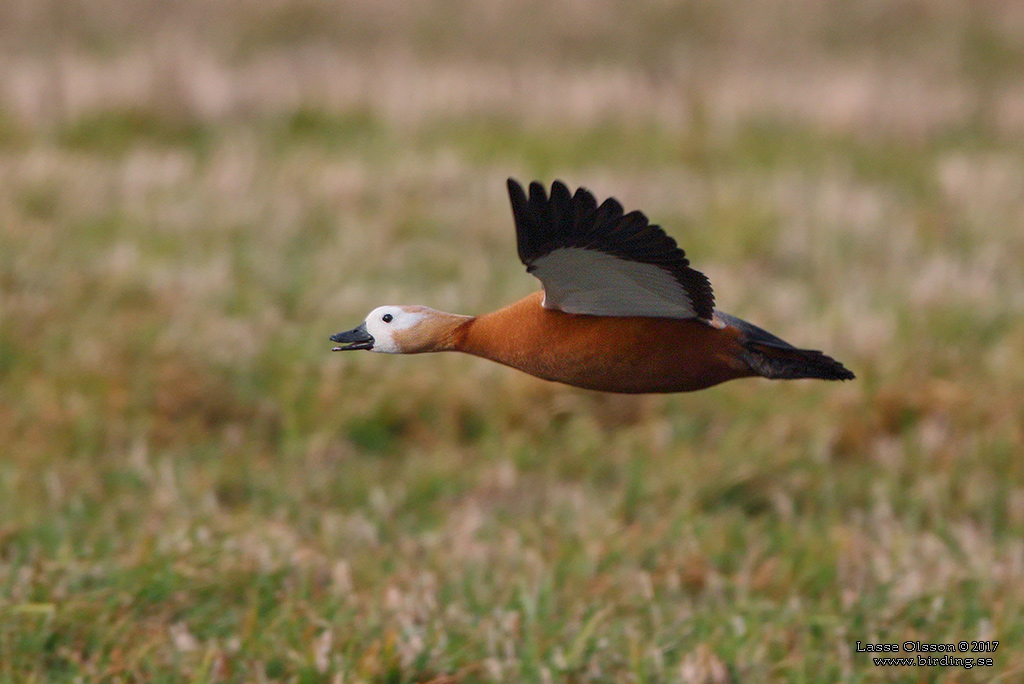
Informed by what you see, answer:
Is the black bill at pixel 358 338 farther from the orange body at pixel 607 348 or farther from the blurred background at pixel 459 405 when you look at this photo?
the blurred background at pixel 459 405

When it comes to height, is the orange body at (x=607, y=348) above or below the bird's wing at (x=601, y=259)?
below

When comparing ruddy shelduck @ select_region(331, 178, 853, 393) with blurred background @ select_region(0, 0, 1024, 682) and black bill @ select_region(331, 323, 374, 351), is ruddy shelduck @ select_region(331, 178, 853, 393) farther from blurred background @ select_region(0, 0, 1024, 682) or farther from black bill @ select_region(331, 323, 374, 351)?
blurred background @ select_region(0, 0, 1024, 682)

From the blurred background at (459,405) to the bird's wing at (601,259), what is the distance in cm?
136

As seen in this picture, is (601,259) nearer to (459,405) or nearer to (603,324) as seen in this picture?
(603,324)

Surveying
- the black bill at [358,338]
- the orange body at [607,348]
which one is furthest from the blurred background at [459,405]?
the orange body at [607,348]

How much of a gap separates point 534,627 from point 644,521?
4.25 feet

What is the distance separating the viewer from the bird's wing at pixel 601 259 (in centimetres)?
186

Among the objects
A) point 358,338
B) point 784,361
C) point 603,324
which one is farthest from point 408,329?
point 784,361

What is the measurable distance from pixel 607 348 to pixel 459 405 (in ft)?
10.8

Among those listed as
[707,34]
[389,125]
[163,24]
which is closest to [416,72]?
[389,125]

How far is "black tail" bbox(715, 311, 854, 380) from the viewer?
2.02 m

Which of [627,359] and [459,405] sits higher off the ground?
[459,405]

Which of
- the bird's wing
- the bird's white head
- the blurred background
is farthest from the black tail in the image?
the blurred background

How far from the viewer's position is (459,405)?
522 cm
